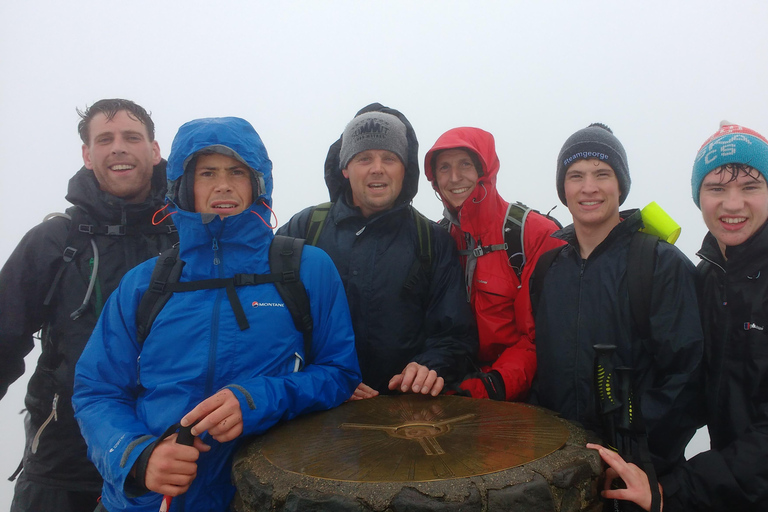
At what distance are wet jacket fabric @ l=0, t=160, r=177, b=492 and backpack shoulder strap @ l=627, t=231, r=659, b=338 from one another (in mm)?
3191

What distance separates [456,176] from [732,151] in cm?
182

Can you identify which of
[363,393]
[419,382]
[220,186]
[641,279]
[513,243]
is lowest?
[363,393]

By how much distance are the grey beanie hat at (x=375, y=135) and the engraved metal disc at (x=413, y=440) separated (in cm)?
186

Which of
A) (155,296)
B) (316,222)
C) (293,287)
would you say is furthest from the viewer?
(316,222)

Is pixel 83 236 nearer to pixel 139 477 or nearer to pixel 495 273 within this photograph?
pixel 139 477

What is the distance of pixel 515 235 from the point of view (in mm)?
3564

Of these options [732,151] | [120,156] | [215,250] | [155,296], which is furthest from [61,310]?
[732,151]

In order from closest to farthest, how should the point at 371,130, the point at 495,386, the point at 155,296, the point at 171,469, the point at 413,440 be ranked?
the point at 171,469
the point at 413,440
the point at 155,296
the point at 495,386
the point at 371,130

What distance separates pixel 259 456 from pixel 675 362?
2.04 metres

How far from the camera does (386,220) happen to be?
3.57 metres

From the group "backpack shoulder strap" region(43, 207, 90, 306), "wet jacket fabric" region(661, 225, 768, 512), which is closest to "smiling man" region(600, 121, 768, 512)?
"wet jacket fabric" region(661, 225, 768, 512)

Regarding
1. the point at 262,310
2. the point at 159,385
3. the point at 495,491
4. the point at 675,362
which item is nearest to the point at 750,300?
the point at 675,362

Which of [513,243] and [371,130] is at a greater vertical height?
[371,130]

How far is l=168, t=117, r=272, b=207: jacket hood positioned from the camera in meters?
2.52
